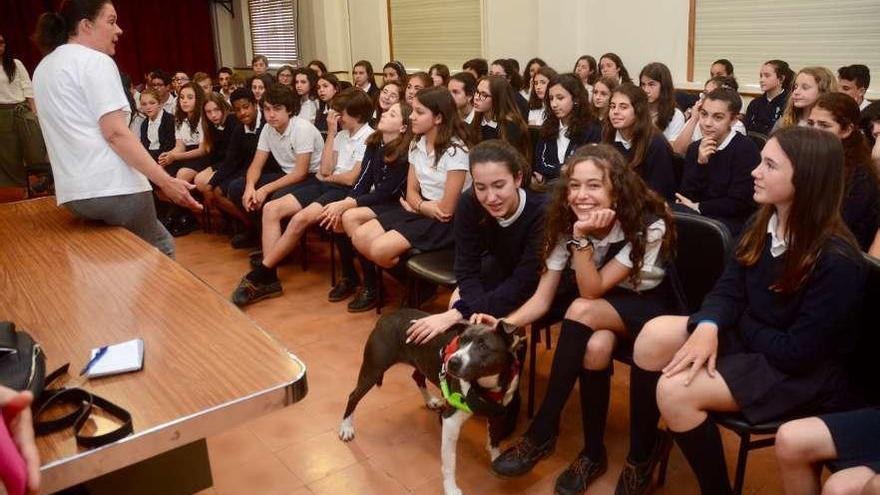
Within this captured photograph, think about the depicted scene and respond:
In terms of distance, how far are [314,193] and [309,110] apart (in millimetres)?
2244

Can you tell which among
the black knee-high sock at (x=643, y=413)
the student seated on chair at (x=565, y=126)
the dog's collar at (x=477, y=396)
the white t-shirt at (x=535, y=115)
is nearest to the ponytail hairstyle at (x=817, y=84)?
the student seated on chair at (x=565, y=126)

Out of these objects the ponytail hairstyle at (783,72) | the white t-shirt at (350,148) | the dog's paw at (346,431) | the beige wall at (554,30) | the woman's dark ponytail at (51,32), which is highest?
A: the beige wall at (554,30)

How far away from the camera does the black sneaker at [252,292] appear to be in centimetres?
386

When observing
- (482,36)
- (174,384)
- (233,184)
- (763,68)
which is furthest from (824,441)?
(482,36)

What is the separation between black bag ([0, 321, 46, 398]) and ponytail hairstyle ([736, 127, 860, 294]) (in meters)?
1.71

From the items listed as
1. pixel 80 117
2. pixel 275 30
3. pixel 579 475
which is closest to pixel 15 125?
pixel 80 117

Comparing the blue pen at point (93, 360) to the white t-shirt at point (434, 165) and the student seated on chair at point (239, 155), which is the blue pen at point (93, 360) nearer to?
the white t-shirt at point (434, 165)

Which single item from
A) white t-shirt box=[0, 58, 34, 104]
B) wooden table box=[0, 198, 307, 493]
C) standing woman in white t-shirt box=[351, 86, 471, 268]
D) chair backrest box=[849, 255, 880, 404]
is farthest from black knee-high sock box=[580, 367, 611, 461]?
white t-shirt box=[0, 58, 34, 104]

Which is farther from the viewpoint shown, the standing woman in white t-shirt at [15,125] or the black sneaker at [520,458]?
the standing woman in white t-shirt at [15,125]

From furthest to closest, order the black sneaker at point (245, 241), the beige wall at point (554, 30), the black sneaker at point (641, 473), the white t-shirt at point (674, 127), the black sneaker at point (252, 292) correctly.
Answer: the beige wall at point (554, 30) → the black sneaker at point (245, 241) → the white t-shirt at point (674, 127) → the black sneaker at point (252, 292) → the black sneaker at point (641, 473)

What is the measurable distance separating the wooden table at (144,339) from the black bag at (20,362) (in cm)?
8

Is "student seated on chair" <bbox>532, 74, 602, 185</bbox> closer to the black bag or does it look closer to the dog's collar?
the dog's collar

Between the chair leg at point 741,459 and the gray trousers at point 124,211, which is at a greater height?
the gray trousers at point 124,211

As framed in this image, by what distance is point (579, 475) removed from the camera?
2.15 metres
